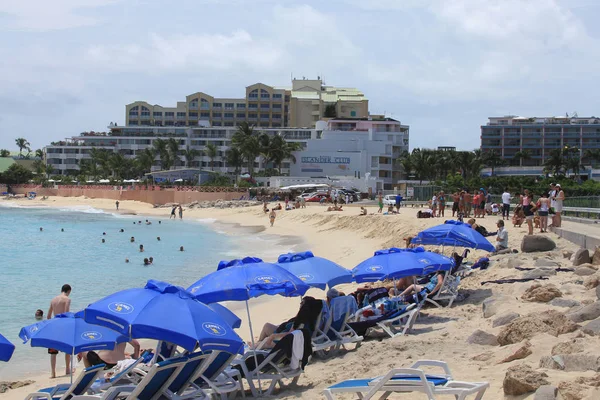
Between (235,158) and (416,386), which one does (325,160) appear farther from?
(416,386)

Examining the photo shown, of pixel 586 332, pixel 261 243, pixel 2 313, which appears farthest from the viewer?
pixel 261 243

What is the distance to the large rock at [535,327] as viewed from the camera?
8695mm


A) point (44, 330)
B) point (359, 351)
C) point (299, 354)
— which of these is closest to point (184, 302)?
point (299, 354)

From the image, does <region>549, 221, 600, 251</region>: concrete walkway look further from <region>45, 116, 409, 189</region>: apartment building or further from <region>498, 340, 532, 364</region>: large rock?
<region>45, 116, 409, 189</region>: apartment building

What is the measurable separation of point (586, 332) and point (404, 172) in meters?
89.1

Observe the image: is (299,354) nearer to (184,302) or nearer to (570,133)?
(184,302)

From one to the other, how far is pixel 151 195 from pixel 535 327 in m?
77.7

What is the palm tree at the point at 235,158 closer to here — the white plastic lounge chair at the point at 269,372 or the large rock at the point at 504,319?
the large rock at the point at 504,319

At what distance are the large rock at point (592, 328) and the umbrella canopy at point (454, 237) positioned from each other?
590 centimetres

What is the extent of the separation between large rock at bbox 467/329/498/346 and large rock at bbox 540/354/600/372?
2025 millimetres

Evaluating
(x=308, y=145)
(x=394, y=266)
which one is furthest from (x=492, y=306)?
(x=308, y=145)

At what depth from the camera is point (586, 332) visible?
8445mm

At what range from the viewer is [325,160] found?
89.4 m

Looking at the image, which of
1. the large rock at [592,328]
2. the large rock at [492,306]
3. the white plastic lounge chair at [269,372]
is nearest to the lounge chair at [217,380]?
the white plastic lounge chair at [269,372]
